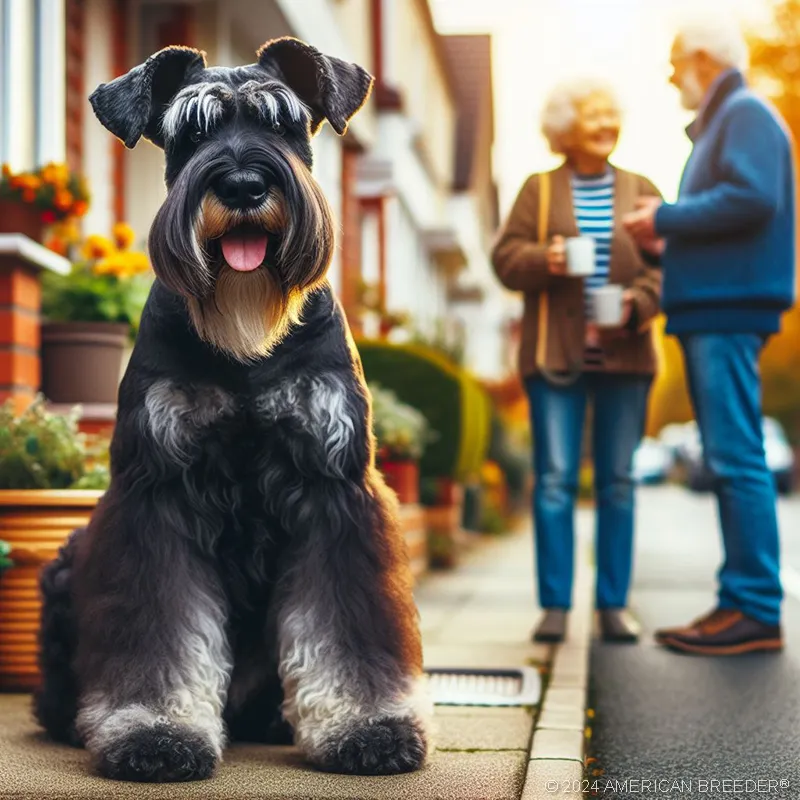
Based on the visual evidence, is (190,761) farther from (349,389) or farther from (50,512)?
(50,512)

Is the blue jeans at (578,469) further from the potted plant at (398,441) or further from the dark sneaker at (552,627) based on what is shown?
the potted plant at (398,441)

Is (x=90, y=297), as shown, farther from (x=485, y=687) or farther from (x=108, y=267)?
(x=485, y=687)

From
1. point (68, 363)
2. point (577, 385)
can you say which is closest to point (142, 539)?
point (577, 385)

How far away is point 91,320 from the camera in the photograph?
6.62m

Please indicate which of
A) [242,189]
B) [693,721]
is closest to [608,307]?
[693,721]

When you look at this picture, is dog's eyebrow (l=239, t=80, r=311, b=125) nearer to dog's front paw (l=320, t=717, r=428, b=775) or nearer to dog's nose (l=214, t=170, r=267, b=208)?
dog's nose (l=214, t=170, r=267, b=208)

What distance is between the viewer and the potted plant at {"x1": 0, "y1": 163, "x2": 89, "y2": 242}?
589cm

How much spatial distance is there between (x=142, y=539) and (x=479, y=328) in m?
31.8

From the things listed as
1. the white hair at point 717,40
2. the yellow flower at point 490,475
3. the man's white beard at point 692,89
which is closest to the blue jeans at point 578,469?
the man's white beard at point 692,89

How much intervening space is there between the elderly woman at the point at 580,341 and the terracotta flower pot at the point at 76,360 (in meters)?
2.05

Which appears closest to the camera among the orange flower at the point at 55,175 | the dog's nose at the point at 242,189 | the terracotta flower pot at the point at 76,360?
the dog's nose at the point at 242,189

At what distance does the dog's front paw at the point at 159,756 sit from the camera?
114 inches

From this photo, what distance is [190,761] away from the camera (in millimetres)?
2922

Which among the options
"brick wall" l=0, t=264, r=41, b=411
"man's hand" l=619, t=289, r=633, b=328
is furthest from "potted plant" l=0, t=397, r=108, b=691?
"man's hand" l=619, t=289, r=633, b=328
